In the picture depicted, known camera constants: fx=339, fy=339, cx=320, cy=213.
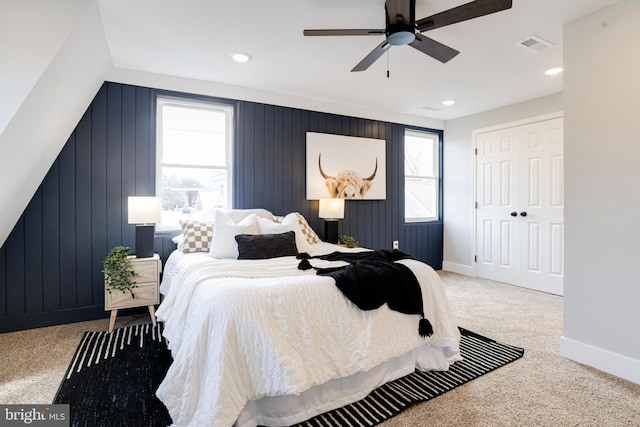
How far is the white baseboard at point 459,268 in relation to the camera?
5.24 metres

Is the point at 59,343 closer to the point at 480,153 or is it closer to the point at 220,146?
the point at 220,146

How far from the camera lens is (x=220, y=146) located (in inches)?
154

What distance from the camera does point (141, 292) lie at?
10.1 ft

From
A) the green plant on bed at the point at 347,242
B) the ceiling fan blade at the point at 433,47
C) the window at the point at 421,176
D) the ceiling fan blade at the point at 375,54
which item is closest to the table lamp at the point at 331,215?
the green plant on bed at the point at 347,242

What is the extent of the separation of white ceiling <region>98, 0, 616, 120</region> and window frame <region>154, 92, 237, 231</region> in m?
0.24

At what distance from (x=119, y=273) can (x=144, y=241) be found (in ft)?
1.15

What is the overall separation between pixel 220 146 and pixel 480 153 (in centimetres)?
379

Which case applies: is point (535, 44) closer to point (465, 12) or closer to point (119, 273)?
point (465, 12)

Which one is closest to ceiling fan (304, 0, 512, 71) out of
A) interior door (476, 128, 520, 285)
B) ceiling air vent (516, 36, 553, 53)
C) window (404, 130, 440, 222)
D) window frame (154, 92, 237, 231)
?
ceiling air vent (516, 36, 553, 53)

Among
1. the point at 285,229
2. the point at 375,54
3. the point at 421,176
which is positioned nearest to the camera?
the point at 375,54

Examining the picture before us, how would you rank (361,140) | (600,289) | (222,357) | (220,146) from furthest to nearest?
(361,140) → (220,146) → (600,289) → (222,357)

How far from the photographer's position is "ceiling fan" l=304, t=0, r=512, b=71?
73.2 inches

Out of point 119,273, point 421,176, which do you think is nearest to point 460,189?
point 421,176

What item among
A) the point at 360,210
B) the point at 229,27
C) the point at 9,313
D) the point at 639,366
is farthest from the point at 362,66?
the point at 9,313
